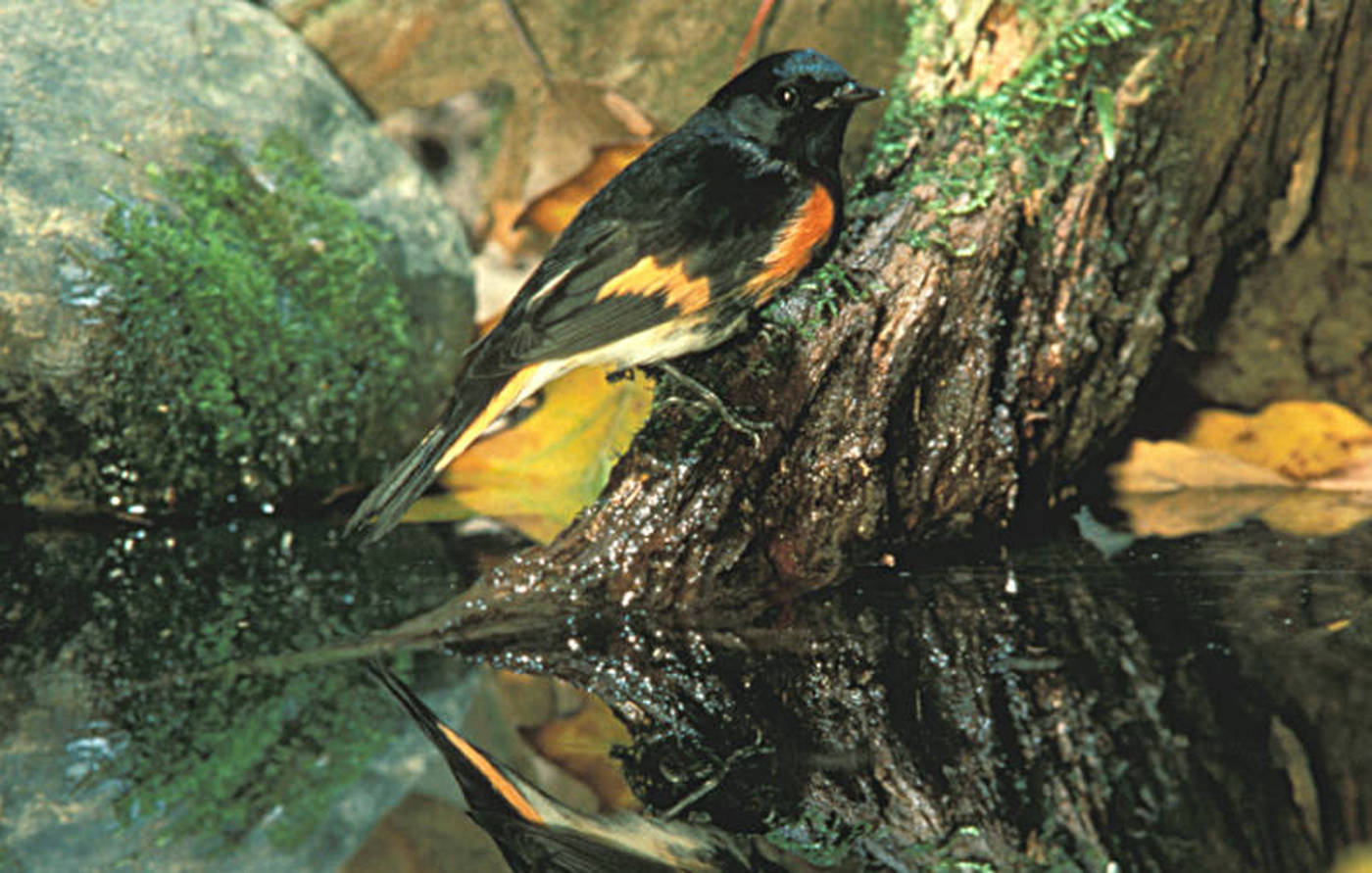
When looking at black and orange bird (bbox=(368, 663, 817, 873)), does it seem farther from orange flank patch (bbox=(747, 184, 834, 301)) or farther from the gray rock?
the gray rock

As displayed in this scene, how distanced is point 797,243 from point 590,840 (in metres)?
1.31

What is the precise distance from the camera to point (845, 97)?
2.66m

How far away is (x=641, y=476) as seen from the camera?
2.88m

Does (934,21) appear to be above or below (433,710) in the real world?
above

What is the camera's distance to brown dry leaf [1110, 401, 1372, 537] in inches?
135

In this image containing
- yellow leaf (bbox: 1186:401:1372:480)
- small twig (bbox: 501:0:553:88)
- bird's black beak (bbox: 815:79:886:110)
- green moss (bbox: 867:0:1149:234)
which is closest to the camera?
bird's black beak (bbox: 815:79:886:110)

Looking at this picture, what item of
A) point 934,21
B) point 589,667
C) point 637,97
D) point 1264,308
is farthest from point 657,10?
point 589,667

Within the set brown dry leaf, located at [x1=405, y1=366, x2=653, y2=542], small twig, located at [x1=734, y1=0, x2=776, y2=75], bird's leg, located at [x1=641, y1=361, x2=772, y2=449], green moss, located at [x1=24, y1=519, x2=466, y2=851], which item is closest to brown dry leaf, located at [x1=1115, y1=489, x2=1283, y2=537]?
bird's leg, located at [x1=641, y1=361, x2=772, y2=449]

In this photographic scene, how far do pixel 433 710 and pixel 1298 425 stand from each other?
2.83 m

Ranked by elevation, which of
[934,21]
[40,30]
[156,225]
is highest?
[40,30]

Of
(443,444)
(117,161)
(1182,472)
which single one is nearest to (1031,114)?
(1182,472)

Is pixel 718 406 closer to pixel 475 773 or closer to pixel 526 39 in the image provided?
pixel 475 773

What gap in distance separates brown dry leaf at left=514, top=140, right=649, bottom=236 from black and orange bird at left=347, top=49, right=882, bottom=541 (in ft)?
5.64

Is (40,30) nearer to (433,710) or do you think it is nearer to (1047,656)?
(433,710)
